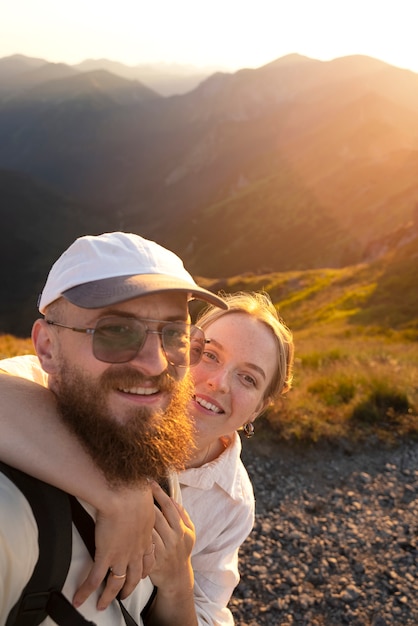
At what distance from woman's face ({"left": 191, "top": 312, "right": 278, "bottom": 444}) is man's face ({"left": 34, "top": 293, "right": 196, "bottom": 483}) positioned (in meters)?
0.80

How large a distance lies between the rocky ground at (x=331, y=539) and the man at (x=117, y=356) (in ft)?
12.1

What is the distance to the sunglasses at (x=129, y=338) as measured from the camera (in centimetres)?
185

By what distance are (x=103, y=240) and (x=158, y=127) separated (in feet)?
643

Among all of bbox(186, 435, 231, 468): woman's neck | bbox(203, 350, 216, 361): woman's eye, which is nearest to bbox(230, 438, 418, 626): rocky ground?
bbox(186, 435, 231, 468): woman's neck

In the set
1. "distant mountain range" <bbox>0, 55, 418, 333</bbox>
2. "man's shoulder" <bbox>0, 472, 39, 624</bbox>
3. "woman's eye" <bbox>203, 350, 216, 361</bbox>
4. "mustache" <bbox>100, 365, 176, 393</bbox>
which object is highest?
"mustache" <bbox>100, 365, 176, 393</bbox>

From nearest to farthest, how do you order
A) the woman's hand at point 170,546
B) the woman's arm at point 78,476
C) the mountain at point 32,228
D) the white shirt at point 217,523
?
the woman's arm at point 78,476 < the woman's hand at point 170,546 < the white shirt at point 217,523 < the mountain at point 32,228

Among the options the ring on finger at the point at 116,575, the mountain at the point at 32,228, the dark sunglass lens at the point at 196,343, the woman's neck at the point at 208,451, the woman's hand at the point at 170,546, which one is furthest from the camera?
the mountain at the point at 32,228

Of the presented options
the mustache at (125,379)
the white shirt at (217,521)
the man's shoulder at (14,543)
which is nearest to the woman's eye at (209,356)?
the white shirt at (217,521)

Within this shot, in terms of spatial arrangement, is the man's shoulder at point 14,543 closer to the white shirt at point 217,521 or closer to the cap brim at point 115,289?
the cap brim at point 115,289

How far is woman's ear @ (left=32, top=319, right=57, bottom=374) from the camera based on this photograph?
1.95 meters

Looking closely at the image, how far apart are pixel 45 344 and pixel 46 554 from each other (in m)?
0.81

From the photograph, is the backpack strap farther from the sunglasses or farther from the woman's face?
the woman's face

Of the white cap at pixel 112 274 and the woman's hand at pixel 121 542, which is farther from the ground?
the white cap at pixel 112 274

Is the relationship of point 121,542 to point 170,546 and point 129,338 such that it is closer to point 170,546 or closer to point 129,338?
point 170,546
